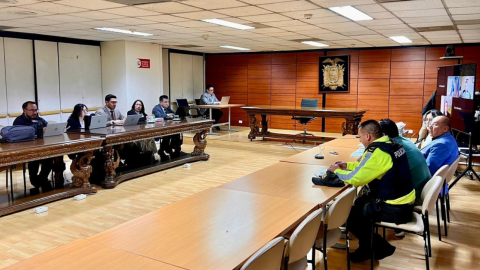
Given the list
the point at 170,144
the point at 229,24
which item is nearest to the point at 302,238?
the point at 229,24

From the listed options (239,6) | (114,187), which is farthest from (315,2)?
(114,187)

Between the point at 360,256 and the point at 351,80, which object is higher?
the point at 351,80

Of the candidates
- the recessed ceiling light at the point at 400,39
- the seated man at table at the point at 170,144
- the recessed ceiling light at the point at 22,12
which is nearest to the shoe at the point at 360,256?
the seated man at table at the point at 170,144

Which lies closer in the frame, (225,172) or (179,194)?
(179,194)

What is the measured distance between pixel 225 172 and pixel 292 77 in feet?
20.7

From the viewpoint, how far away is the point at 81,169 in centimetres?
518

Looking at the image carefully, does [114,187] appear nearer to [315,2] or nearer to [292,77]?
[315,2]

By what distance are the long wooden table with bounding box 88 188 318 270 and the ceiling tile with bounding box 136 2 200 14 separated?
114 inches

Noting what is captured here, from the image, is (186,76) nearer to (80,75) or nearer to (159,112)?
(80,75)

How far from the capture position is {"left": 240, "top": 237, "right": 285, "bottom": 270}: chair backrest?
1.78 metres

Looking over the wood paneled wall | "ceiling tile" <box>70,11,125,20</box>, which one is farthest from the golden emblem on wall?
"ceiling tile" <box>70,11,125,20</box>

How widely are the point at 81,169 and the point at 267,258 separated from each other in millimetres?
3981

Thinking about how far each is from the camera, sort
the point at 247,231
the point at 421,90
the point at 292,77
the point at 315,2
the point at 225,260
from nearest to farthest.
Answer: the point at 225,260 < the point at 247,231 < the point at 315,2 < the point at 421,90 < the point at 292,77

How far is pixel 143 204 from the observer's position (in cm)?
493
